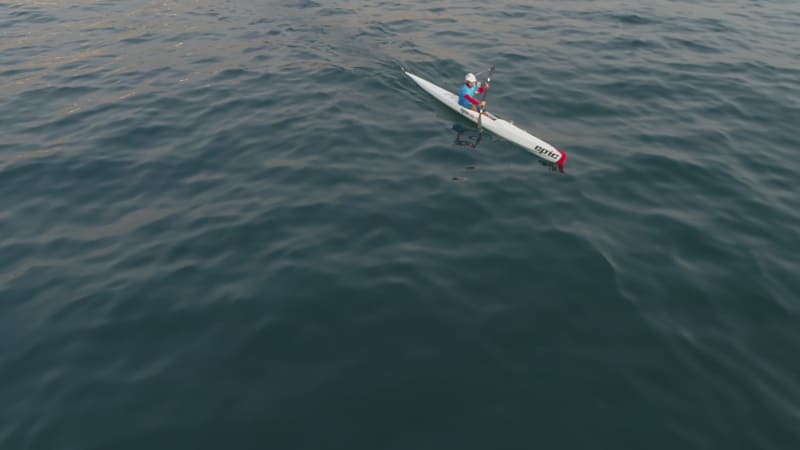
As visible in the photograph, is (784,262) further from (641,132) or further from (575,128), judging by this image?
(575,128)

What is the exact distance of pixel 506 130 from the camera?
14.9m

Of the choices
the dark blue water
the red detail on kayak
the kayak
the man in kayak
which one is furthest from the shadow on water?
the red detail on kayak

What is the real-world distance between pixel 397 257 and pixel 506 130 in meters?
7.30

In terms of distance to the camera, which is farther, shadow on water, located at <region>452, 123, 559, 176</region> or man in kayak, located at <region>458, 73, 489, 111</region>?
man in kayak, located at <region>458, 73, 489, 111</region>

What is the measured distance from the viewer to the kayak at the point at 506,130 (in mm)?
13469

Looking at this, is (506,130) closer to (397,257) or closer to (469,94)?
(469,94)

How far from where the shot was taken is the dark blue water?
22.5ft

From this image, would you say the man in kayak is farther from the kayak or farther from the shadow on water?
the shadow on water

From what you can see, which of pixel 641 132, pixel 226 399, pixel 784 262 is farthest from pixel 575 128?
pixel 226 399

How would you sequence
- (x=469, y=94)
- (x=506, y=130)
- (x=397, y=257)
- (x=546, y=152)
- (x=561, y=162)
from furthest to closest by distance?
(x=469, y=94) → (x=506, y=130) → (x=546, y=152) → (x=561, y=162) → (x=397, y=257)

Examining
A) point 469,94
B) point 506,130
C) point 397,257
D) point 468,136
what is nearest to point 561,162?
point 506,130

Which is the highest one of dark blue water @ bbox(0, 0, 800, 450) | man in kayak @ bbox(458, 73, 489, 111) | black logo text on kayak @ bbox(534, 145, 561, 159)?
man in kayak @ bbox(458, 73, 489, 111)

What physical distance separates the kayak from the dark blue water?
0.36 meters

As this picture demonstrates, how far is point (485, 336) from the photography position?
7973 mm
